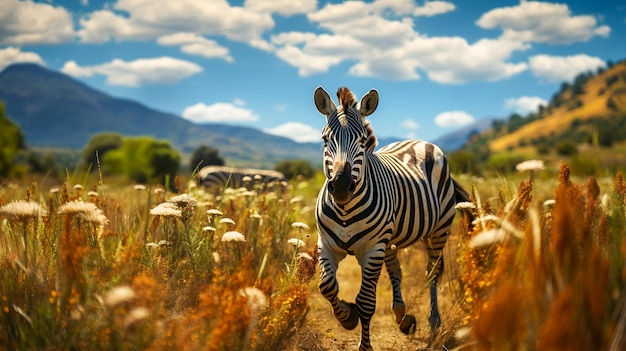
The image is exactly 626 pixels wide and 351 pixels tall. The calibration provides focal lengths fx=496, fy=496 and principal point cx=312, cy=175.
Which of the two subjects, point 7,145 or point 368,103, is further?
point 7,145

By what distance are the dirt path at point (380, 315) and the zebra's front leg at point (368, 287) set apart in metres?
0.33

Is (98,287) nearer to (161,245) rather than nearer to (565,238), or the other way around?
(161,245)

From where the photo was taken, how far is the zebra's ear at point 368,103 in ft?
15.4

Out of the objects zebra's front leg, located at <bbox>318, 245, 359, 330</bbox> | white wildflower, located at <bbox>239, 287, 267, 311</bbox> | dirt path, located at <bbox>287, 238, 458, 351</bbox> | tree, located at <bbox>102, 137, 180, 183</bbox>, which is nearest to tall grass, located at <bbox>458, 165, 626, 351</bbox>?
white wildflower, located at <bbox>239, 287, 267, 311</bbox>

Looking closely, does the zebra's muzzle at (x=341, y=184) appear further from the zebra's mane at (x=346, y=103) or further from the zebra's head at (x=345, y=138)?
the zebra's mane at (x=346, y=103)

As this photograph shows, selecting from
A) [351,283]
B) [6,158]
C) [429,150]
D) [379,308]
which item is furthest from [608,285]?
[6,158]

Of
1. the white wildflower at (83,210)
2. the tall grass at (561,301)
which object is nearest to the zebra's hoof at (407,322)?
the tall grass at (561,301)

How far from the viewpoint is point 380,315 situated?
673cm

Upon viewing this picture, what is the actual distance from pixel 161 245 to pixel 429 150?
11.9 ft

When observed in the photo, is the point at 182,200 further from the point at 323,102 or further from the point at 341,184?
the point at 323,102

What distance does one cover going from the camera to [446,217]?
6.27 meters

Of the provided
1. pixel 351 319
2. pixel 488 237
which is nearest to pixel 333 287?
pixel 351 319

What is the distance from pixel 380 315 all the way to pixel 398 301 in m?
1.40

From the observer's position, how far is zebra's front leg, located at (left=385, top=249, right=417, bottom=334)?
504 cm
